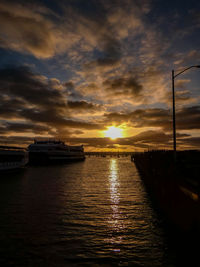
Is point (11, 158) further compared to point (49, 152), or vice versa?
point (49, 152)

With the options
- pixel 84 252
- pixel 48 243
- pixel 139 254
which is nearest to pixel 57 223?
pixel 48 243

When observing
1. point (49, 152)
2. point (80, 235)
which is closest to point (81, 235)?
point (80, 235)

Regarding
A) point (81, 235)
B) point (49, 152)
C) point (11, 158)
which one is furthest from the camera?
point (49, 152)

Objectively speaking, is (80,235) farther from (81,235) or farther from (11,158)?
(11,158)

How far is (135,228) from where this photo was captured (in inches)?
436

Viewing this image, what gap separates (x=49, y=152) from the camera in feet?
261

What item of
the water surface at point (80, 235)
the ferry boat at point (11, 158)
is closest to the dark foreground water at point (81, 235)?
the water surface at point (80, 235)

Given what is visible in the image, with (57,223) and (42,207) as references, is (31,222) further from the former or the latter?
(42,207)

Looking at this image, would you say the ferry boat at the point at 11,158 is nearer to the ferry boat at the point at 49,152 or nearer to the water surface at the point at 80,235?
the water surface at the point at 80,235

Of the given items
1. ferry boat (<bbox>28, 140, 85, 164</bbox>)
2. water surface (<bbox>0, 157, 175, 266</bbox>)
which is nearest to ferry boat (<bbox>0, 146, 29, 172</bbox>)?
water surface (<bbox>0, 157, 175, 266</bbox>)

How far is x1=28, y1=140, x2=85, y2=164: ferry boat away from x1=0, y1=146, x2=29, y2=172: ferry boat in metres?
27.5

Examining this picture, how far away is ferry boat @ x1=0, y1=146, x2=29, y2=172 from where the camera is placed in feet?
126

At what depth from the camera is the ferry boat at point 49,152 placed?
75375 mm

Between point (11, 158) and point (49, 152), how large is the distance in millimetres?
38253
